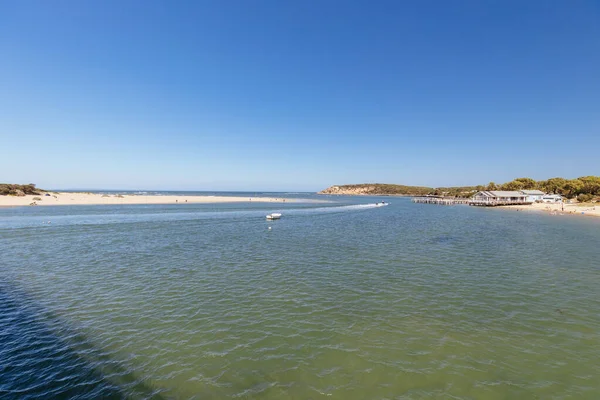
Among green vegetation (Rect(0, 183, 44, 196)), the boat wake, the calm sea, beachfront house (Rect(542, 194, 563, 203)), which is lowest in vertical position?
the calm sea

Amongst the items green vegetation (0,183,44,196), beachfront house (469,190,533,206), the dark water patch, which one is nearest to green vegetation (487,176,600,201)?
beachfront house (469,190,533,206)

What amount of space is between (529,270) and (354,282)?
50.8ft

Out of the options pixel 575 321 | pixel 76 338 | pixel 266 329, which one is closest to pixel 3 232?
pixel 76 338

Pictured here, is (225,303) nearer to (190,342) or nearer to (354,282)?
(190,342)

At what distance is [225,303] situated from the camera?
15.8 meters

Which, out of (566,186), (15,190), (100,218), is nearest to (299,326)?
(100,218)

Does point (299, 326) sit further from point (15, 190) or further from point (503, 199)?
point (503, 199)

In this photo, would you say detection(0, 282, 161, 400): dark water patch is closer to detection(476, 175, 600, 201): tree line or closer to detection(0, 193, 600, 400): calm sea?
detection(0, 193, 600, 400): calm sea

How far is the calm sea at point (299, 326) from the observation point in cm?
926

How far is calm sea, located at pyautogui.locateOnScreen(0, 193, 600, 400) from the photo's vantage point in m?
9.26

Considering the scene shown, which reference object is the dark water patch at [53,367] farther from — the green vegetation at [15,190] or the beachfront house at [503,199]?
the beachfront house at [503,199]

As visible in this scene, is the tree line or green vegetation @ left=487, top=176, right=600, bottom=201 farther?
green vegetation @ left=487, top=176, right=600, bottom=201

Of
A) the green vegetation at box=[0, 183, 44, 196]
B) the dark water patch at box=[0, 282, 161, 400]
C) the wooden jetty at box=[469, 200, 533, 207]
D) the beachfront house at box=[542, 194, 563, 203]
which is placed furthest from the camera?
the beachfront house at box=[542, 194, 563, 203]

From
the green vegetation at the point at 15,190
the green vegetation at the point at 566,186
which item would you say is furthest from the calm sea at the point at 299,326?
the green vegetation at the point at 566,186
